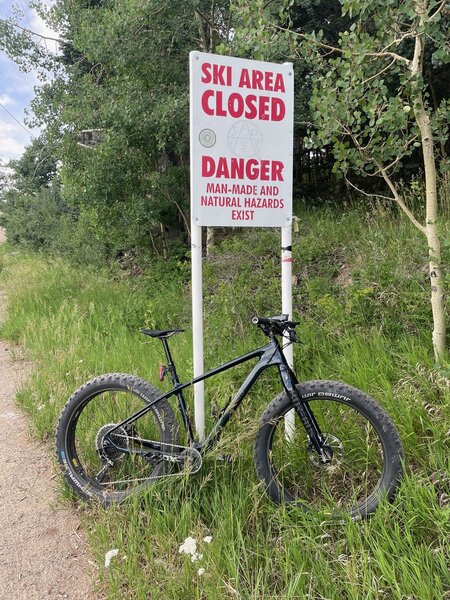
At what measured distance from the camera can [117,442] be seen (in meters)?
2.73

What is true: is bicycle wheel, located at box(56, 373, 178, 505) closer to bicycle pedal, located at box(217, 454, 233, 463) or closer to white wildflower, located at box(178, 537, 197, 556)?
bicycle pedal, located at box(217, 454, 233, 463)

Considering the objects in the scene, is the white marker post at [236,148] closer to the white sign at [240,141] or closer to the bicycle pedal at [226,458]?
the white sign at [240,141]

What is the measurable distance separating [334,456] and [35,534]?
68.2 inches

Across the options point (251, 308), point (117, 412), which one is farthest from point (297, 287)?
point (117, 412)

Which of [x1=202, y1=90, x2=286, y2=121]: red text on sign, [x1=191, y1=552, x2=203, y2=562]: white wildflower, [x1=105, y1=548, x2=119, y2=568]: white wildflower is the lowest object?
[x1=105, y1=548, x2=119, y2=568]: white wildflower

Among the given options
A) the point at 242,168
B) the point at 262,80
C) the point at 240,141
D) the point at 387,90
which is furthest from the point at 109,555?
the point at 387,90

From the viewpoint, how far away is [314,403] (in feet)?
8.86

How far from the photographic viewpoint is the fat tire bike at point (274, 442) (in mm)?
2289

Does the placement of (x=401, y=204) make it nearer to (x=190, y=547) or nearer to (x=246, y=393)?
(x=246, y=393)

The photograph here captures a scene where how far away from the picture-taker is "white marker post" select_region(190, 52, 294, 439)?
265 centimetres

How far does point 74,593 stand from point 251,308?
3019 mm

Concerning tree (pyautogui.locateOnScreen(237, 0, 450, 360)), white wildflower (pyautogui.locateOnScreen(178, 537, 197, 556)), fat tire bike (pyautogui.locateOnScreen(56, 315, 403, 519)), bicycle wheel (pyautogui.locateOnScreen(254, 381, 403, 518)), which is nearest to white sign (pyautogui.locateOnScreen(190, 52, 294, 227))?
tree (pyautogui.locateOnScreen(237, 0, 450, 360))

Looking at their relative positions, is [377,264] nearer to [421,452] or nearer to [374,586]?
[421,452]

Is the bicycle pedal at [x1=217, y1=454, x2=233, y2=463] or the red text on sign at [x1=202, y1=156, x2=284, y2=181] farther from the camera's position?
the red text on sign at [x1=202, y1=156, x2=284, y2=181]
